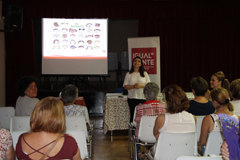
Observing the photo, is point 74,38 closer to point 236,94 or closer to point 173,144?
point 236,94

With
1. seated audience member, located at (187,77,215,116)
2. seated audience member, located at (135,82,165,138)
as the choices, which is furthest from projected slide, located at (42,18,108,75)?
seated audience member, located at (187,77,215,116)

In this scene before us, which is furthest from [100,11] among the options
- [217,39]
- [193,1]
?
[217,39]

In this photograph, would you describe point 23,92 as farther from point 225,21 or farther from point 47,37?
point 225,21

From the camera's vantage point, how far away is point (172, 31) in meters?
8.55

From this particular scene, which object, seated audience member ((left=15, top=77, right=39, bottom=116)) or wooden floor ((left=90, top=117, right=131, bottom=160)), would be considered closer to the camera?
seated audience member ((left=15, top=77, right=39, bottom=116))

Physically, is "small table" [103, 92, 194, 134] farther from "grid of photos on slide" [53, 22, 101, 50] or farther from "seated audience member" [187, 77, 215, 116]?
"grid of photos on slide" [53, 22, 101, 50]

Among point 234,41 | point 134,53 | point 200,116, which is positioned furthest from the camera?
point 234,41

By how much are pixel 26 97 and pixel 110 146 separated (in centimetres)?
174

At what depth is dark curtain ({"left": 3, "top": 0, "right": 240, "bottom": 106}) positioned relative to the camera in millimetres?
8109

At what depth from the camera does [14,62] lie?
818 cm

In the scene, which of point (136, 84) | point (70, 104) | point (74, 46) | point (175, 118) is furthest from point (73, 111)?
point (74, 46)

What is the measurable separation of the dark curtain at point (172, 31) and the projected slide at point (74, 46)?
32.9 inches

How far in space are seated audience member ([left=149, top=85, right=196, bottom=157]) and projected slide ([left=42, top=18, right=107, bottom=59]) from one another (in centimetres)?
514

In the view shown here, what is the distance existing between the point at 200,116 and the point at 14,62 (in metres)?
6.85
